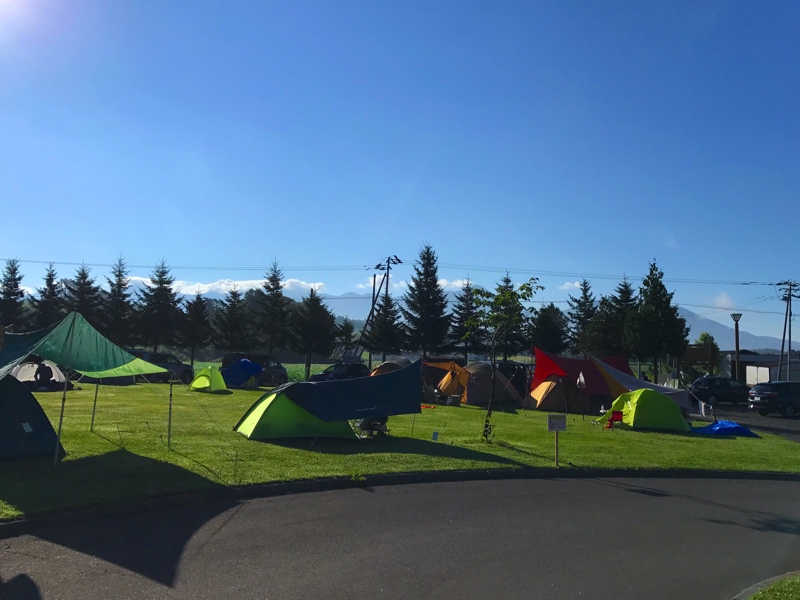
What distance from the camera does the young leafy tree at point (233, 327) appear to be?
54.2m

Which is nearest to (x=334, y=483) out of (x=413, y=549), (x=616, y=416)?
(x=413, y=549)

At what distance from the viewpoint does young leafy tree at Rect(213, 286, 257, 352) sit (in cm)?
5419

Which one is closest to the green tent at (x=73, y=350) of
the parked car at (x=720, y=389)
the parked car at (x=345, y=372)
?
the parked car at (x=345, y=372)

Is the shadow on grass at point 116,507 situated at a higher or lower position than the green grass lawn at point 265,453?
lower

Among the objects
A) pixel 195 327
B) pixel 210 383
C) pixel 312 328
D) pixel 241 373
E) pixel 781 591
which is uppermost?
pixel 312 328

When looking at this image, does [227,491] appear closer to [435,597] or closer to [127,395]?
[435,597]

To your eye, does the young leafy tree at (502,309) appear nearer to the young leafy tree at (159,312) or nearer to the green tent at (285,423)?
the green tent at (285,423)

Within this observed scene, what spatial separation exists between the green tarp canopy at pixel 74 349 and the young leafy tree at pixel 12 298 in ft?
150

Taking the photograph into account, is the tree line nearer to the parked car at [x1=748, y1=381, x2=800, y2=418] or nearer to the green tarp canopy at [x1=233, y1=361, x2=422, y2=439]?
the parked car at [x1=748, y1=381, x2=800, y2=418]

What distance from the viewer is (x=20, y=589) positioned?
611cm

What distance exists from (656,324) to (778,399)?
8.67 m

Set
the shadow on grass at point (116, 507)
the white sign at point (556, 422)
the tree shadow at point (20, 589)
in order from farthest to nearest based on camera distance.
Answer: the white sign at point (556, 422)
the shadow on grass at point (116, 507)
the tree shadow at point (20, 589)

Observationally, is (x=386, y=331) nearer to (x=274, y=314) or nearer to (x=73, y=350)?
(x=274, y=314)

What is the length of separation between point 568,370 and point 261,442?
18422 mm
